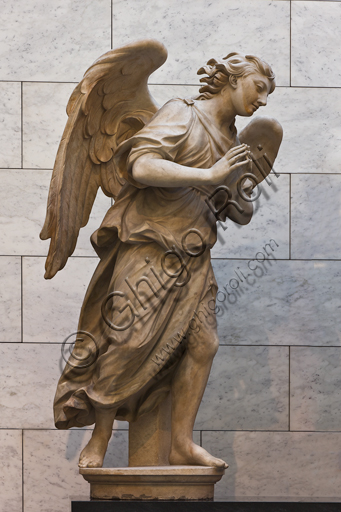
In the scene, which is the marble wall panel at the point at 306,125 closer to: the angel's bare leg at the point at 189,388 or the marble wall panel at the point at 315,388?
the marble wall panel at the point at 315,388

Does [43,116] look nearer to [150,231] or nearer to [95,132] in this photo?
[95,132]

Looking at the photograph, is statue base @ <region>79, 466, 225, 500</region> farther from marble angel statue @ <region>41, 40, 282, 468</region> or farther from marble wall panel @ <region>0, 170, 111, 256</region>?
marble wall panel @ <region>0, 170, 111, 256</region>

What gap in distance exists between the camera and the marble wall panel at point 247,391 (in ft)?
15.1

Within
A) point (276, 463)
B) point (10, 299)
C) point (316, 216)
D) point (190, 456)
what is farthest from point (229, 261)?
point (190, 456)

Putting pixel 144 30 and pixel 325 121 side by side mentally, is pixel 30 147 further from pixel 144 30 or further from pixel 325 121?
pixel 325 121

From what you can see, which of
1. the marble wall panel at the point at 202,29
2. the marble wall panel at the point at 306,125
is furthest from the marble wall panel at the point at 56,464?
the marble wall panel at the point at 202,29

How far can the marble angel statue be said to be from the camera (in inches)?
131

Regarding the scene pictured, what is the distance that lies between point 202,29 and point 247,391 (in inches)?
92.4

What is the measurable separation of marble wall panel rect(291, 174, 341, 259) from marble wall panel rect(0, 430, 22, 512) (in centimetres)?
212

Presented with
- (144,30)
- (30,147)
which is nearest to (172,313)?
(30,147)

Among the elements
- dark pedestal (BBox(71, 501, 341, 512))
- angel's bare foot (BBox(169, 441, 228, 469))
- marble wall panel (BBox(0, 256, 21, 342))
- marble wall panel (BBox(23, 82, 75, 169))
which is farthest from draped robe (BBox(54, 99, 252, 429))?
marble wall panel (BBox(23, 82, 75, 169))

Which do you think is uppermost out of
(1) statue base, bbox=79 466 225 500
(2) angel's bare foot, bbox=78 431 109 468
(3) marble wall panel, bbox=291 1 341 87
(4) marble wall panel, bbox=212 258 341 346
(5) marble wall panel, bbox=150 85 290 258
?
(3) marble wall panel, bbox=291 1 341 87

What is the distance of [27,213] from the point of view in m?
4.72

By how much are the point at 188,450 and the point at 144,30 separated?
2765 mm
